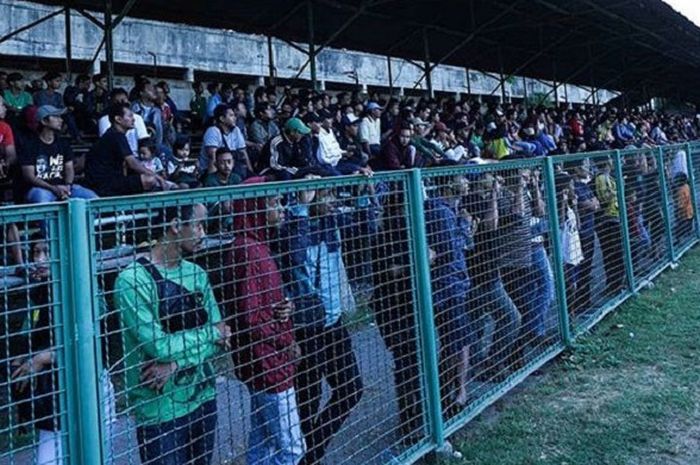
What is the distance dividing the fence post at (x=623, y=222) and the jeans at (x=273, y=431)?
4.75 metres

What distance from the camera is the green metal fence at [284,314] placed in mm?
1893

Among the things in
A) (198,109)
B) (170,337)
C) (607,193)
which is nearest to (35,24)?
(198,109)

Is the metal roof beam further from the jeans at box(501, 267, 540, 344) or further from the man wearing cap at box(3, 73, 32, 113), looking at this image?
the jeans at box(501, 267, 540, 344)

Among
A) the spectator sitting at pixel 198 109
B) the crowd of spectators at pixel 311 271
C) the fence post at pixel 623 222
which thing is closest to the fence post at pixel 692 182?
the crowd of spectators at pixel 311 271

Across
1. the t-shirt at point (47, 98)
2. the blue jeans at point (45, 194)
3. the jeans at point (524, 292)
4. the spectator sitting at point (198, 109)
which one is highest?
the spectator sitting at point (198, 109)

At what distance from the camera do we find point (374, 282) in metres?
3.28

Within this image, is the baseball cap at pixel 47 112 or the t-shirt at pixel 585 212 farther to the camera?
the baseball cap at pixel 47 112

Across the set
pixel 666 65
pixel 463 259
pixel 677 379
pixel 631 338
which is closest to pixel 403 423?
pixel 463 259

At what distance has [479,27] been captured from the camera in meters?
14.3

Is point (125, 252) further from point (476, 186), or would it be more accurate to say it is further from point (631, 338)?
point (631, 338)

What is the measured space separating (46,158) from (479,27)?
35.1ft

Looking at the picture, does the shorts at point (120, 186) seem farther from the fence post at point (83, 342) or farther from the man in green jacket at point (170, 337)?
the fence post at point (83, 342)

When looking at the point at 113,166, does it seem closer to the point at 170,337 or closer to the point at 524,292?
the point at 524,292

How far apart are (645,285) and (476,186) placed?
402cm
